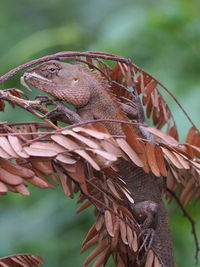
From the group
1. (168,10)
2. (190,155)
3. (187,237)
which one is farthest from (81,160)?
(168,10)

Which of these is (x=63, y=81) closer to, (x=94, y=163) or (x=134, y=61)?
(x=94, y=163)

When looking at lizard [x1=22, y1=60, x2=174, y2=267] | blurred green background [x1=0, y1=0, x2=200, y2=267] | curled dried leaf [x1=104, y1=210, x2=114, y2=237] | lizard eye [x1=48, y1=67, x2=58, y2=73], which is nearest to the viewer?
curled dried leaf [x1=104, y1=210, x2=114, y2=237]

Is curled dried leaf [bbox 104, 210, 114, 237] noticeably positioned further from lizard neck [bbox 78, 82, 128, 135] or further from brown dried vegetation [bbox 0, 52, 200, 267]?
lizard neck [bbox 78, 82, 128, 135]

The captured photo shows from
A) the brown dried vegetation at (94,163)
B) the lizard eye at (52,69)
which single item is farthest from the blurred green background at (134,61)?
the brown dried vegetation at (94,163)

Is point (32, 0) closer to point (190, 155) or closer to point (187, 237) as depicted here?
point (187, 237)

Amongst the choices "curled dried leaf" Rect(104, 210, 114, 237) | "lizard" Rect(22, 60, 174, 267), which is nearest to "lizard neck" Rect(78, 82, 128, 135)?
"lizard" Rect(22, 60, 174, 267)

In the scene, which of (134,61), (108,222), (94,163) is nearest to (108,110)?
(108,222)

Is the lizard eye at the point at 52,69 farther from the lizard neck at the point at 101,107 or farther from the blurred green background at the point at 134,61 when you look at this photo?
the blurred green background at the point at 134,61
